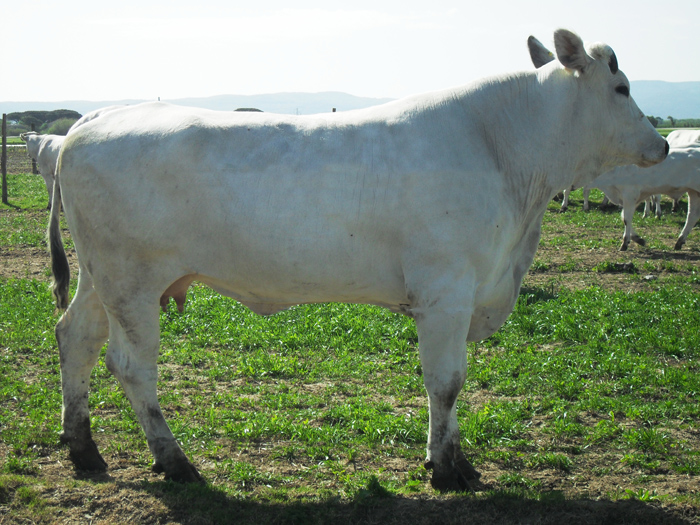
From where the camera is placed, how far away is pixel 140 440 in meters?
5.23

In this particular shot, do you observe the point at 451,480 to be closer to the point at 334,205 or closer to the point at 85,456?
the point at 334,205

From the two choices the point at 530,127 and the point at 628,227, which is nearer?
the point at 530,127

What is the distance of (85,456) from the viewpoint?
15.5 ft

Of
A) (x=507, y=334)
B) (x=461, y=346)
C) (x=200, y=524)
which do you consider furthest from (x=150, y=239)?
(x=507, y=334)

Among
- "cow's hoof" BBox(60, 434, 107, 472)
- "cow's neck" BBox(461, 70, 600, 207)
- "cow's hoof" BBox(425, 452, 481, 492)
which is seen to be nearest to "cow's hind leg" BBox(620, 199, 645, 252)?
"cow's neck" BBox(461, 70, 600, 207)

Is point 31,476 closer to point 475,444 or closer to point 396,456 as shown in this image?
point 396,456

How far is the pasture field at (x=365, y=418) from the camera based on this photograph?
420cm

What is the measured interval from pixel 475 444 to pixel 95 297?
303 cm

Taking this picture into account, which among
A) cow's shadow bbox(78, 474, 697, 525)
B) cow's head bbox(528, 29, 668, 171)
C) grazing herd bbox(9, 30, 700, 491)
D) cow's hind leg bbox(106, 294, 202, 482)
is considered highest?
cow's head bbox(528, 29, 668, 171)

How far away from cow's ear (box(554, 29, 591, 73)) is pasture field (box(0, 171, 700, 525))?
9.02 feet

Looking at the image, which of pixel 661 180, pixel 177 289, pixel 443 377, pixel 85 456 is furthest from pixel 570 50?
pixel 661 180

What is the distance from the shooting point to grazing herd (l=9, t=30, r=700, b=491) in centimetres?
428

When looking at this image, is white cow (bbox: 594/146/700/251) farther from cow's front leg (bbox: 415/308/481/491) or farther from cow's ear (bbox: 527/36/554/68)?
cow's front leg (bbox: 415/308/481/491)

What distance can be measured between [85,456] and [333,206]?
248cm
